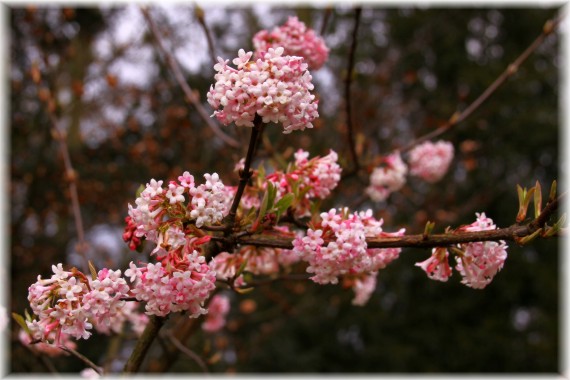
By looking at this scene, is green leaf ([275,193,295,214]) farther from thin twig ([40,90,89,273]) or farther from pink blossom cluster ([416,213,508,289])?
thin twig ([40,90,89,273])

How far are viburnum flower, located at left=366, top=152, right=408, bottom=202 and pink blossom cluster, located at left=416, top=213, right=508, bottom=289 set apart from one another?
1.17m

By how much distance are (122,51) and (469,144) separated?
5.81 metres

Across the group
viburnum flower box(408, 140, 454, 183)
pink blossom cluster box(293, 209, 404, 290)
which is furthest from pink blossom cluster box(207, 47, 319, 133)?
viburnum flower box(408, 140, 454, 183)

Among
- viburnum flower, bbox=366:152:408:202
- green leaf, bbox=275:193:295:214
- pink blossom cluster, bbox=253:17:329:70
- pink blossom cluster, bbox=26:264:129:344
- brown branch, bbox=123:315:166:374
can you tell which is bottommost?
brown branch, bbox=123:315:166:374

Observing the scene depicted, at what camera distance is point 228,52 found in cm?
730

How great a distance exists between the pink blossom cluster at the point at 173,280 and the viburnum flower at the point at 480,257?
2.19 feet

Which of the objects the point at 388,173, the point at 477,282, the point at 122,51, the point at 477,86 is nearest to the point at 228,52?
the point at 122,51

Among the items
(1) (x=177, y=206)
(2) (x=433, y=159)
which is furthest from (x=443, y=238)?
(2) (x=433, y=159)

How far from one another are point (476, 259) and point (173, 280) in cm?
77

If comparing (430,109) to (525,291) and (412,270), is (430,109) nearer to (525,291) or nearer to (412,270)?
(412,270)

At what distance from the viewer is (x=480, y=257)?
1.46 m

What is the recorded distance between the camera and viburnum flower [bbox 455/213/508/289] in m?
1.44

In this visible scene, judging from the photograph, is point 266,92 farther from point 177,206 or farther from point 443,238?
point 443,238

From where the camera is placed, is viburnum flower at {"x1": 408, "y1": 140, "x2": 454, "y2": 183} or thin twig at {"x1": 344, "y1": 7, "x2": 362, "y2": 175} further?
viburnum flower at {"x1": 408, "y1": 140, "x2": 454, "y2": 183}
